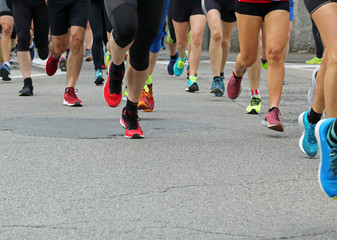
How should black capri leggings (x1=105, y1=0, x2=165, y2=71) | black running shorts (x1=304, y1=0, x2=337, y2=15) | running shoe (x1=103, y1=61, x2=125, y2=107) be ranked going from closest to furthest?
black running shorts (x1=304, y1=0, x2=337, y2=15), black capri leggings (x1=105, y1=0, x2=165, y2=71), running shoe (x1=103, y1=61, x2=125, y2=107)

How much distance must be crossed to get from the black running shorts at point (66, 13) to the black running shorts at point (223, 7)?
5.43 feet

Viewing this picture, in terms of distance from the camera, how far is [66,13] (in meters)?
8.08

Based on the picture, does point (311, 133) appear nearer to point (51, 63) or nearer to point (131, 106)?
point (131, 106)

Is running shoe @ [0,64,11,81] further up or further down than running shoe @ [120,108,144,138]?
further down

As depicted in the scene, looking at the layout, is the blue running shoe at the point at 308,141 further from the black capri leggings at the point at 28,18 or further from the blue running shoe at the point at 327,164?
the black capri leggings at the point at 28,18

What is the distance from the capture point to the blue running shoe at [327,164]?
3.41m

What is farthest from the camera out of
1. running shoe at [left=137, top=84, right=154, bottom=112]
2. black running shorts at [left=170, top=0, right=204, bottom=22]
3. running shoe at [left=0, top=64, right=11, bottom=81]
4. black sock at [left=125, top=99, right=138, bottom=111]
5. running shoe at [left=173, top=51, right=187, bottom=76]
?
running shoe at [left=0, top=64, right=11, bottom=81]

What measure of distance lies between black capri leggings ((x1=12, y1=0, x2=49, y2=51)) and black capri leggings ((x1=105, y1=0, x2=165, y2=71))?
11.8 feet

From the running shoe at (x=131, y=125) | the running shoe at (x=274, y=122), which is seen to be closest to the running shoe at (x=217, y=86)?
the running shoe at (x=274, y=122)

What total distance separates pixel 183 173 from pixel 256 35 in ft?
7.05

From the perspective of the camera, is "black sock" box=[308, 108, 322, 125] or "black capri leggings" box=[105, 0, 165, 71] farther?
"black capri leggings" box=[105, 0, 165, 71]

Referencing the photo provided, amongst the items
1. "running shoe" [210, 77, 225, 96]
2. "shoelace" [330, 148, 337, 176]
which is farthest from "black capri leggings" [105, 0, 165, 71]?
"running shoe" [210, 77, 225, 96]

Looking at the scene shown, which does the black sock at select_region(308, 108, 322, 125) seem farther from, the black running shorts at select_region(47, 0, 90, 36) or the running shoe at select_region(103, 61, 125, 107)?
the black running shorts at select_region(47, 0, 90, 36)

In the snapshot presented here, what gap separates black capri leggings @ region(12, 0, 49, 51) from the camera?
897cm
